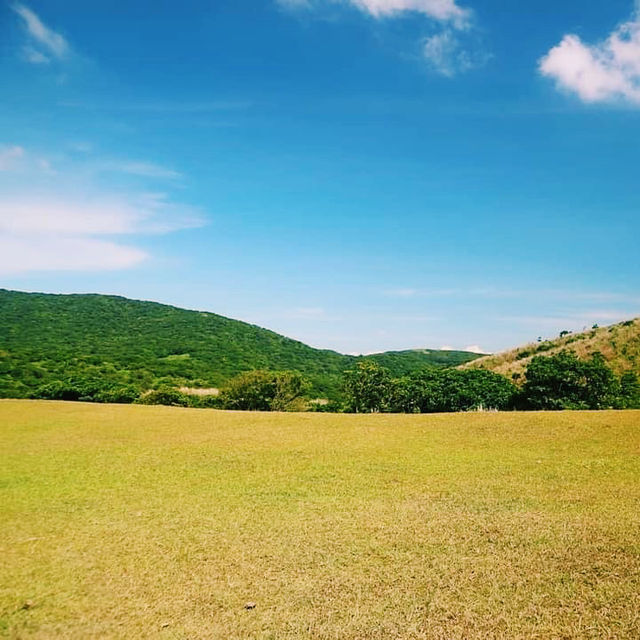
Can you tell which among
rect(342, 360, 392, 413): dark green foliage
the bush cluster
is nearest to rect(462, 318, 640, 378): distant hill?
the bush cluster

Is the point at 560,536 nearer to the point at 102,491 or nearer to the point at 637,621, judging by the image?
the point at 637,621

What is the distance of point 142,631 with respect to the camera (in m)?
5.31

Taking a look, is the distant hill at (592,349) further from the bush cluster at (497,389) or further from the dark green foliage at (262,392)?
the dark green foliage at (262,392)

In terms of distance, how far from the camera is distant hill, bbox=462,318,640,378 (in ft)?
141

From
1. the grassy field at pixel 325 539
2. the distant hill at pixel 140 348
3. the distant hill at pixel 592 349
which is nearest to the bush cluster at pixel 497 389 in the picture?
the distant hill at pixel 592 349

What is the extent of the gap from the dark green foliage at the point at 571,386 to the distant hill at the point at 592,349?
9.60m

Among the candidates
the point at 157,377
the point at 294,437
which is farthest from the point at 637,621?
the point at 157,377

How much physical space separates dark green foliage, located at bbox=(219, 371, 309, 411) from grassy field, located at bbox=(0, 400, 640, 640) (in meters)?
27.8

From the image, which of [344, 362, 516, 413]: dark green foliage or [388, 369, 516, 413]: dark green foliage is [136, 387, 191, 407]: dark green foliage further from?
[388, 369, 516, 413]: dark green foliage

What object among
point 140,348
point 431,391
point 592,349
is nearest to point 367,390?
point 431,391

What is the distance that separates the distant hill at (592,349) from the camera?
42841 mm

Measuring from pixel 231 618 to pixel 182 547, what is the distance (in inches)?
91.1

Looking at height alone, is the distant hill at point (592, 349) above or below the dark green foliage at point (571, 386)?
above

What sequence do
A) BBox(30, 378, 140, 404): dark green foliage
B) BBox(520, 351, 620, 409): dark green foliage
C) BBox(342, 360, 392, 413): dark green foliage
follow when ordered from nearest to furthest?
BBox(520, 351, 620, 409): dark green foliage → BBox(30, 378, 140, 404): dark green foliage → BBox(342, 360, 392, 413): dark green foliage
